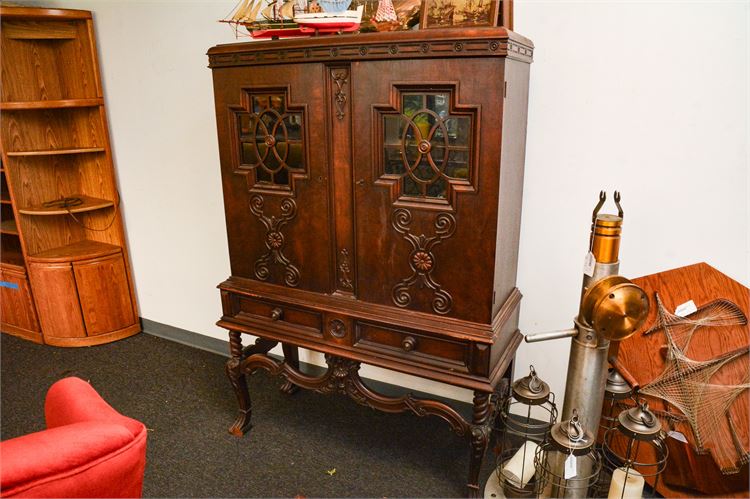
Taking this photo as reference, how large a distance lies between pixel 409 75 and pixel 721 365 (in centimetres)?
136

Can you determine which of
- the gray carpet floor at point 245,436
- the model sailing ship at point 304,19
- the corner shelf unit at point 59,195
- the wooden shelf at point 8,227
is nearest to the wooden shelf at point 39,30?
the corner shelf unit at point 59,195

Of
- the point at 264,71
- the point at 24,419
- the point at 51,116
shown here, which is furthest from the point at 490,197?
the point at 51,116

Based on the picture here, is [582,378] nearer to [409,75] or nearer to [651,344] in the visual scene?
[651,344]

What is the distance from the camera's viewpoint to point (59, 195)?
3.18 metres

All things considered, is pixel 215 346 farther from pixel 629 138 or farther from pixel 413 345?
pixel 629 138

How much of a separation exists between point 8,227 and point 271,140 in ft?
7.70

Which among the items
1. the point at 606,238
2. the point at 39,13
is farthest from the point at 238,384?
the point at 39,13

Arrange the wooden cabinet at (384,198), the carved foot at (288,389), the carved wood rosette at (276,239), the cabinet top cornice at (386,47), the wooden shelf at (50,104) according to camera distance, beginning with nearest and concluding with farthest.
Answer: the cabinet top cornice at (386,47) < the wooden cabinet at (384,198) < the carved wood rosette at (276,239) < the carved foot at (288,389) < the wooden shelf at (50,104)

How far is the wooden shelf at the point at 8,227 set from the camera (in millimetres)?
3020

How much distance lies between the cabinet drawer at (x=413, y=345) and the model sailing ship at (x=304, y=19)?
1.04 m

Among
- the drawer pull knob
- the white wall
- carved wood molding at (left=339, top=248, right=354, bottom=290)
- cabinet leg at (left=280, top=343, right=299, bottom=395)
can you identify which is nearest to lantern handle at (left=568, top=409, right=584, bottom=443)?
the drawer pull knob

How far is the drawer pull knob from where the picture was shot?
173 centimetres

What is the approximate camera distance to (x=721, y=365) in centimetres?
160

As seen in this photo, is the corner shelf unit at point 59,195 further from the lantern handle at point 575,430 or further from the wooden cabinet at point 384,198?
the lantern handle at point 575,430
